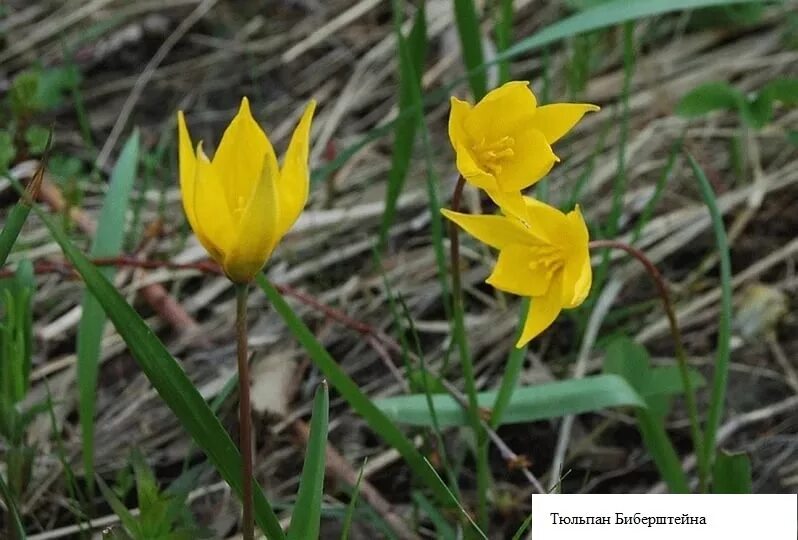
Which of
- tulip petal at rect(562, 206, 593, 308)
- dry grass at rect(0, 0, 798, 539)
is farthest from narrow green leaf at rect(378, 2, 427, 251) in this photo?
tulip petal at rect(562, 206, 593, 308)

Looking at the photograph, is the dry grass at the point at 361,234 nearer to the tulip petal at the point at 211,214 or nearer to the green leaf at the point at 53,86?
the green leaf at the point at 53,86

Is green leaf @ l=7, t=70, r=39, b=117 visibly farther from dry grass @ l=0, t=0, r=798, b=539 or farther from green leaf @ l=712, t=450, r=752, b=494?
green leaf @ l=712, t=450, r=752, b=494

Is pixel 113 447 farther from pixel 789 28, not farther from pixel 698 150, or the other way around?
pixel 789 28

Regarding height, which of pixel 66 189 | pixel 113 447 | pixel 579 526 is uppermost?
pixel 66 189

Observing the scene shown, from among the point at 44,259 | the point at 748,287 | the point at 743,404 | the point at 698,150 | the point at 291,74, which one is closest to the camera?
the point at 743,404

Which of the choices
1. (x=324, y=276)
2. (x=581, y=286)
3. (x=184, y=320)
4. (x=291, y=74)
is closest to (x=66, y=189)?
(x=184, y=320)

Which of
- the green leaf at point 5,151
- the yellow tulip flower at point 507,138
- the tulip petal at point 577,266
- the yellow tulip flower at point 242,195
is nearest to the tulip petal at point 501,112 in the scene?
the yellow tulip flower at point 507,138
